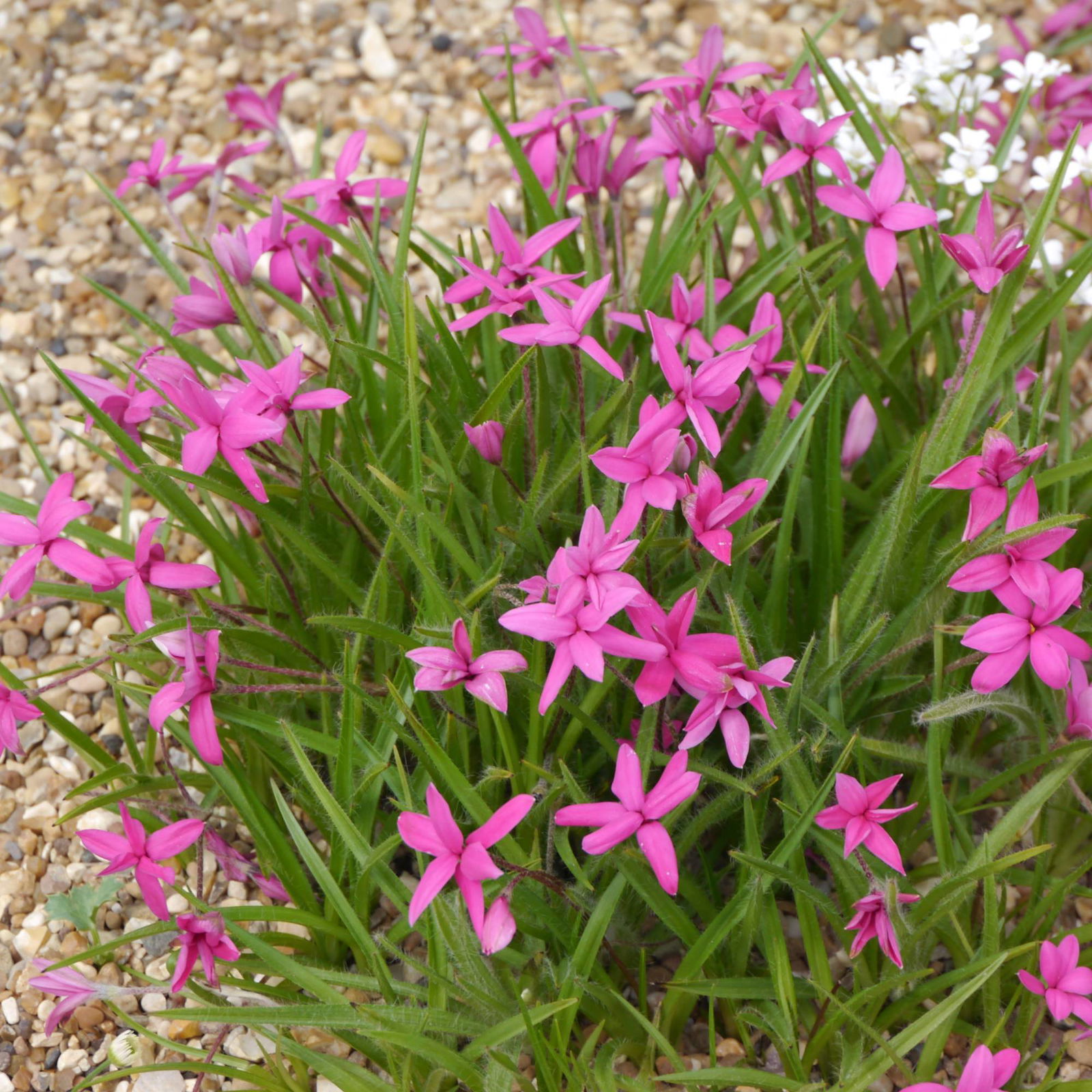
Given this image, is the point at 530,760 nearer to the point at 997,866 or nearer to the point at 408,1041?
the point at 408,1041

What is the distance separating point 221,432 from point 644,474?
1.64 ft

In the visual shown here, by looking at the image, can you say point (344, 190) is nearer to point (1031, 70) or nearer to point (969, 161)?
point (969, 161)

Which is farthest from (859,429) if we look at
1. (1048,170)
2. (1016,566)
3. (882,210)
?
(1048,170)

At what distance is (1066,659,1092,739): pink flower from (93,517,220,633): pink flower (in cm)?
111

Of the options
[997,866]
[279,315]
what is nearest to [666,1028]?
[997,866]

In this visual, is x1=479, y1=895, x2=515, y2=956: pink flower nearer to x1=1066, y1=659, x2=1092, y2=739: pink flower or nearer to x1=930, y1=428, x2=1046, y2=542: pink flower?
x1=930, y1=428, x2=1046, y2=542: pink flower

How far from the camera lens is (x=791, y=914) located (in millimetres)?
1728

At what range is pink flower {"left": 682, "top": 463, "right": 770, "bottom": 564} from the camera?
1265 mm

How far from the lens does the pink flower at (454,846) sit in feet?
3.85

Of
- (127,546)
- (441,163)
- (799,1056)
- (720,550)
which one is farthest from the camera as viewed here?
(441,163)

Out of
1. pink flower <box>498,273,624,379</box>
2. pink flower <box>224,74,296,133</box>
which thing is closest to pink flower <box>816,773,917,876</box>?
pink flower <box>498,273,624,379</box>

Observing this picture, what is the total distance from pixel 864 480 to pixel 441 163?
60.2 inches

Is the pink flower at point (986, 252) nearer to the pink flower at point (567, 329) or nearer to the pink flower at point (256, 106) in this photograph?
the pink flower at point (567, 329)

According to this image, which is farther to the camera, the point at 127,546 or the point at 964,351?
the point at 127,546
